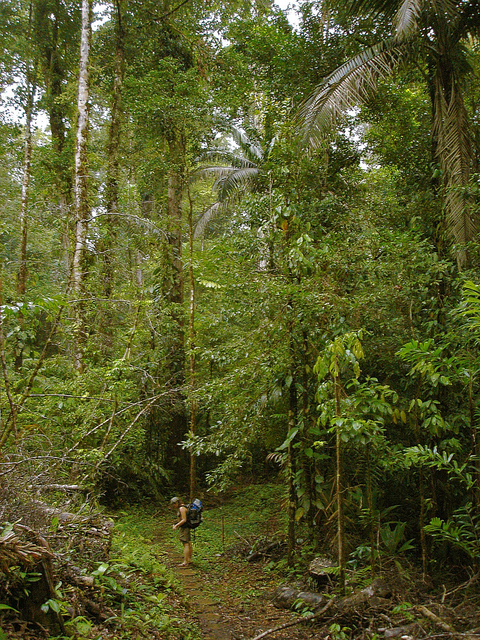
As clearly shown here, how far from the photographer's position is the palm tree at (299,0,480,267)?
6.16m

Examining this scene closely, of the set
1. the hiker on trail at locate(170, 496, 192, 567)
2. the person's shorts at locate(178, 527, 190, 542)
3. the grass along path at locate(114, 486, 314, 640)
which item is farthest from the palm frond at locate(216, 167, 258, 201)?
the person's shorts at locate(178, 527, 190, 542)

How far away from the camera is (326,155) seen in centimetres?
836

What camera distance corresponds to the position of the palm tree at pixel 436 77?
6156 millimetres

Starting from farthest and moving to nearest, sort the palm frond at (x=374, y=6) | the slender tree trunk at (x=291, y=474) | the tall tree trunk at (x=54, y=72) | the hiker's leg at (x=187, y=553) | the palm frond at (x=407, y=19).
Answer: the tall tree trunk at (x=54, y=72)
the hiker's leg at (x=187, y=553)
the palm frond at (x=374, y=6)
the slender tree trunk at (x=291, y=474)
the palm frond at (x=407, y=19)

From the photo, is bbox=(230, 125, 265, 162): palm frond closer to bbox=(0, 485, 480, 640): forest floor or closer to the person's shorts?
the person's shorts

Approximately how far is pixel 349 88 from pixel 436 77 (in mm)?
1360

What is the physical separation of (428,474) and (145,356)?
5952 mm

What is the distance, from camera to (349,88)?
648 cm

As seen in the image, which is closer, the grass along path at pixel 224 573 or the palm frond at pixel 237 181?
the grass along path at pixel 224 573

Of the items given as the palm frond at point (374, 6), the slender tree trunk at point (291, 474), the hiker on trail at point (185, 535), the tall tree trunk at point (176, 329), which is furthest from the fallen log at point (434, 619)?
the palm frond at point (374, 6)

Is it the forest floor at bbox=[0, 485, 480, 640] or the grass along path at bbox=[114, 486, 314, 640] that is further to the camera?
the grass along path at bbox=[114, 486, 314, 640]

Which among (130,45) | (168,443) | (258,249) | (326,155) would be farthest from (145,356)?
(130,45)

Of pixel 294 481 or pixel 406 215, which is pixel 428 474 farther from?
pixel 406 215

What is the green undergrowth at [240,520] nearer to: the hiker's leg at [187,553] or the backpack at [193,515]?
the hiker's leg at [187,553]
